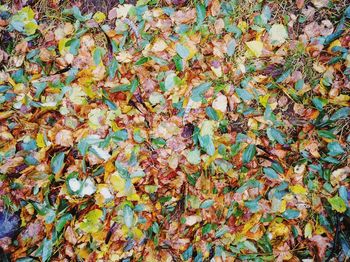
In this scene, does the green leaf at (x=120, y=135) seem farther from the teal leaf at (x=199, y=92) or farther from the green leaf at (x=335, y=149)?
the green leaf at (x=335, y=149)

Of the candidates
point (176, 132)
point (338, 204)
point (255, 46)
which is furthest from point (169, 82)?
point (338, 204)

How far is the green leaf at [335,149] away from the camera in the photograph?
5.81 feet

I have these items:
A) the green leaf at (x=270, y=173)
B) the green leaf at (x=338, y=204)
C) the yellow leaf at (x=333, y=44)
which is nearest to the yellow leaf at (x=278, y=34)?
the yellow leaf at (x=333, y=44)

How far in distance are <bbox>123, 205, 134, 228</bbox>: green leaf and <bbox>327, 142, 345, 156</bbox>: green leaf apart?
3.56 feet

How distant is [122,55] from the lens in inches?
72.9

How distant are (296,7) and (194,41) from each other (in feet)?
2.06

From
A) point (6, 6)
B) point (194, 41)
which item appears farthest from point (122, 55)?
point (6, 6)

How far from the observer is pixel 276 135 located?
181cm

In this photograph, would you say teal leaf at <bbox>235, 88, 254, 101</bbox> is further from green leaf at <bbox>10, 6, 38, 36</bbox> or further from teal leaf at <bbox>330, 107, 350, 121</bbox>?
green leaf at <bbox>10, 6, 38, 36</bbox>

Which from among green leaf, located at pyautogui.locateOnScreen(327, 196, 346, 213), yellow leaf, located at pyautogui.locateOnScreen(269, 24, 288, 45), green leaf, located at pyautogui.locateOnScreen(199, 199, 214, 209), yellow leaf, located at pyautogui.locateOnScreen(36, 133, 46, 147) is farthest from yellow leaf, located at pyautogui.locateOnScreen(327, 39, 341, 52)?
yellow leaf, located at pyautogui.locateOnScreen(36, 133, 46, 147)

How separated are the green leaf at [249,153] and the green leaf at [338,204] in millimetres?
461

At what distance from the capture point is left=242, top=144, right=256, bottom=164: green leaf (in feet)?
5.82

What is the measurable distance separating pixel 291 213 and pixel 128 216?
0.85 metres

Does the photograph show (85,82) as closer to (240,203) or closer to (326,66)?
(240,203)
